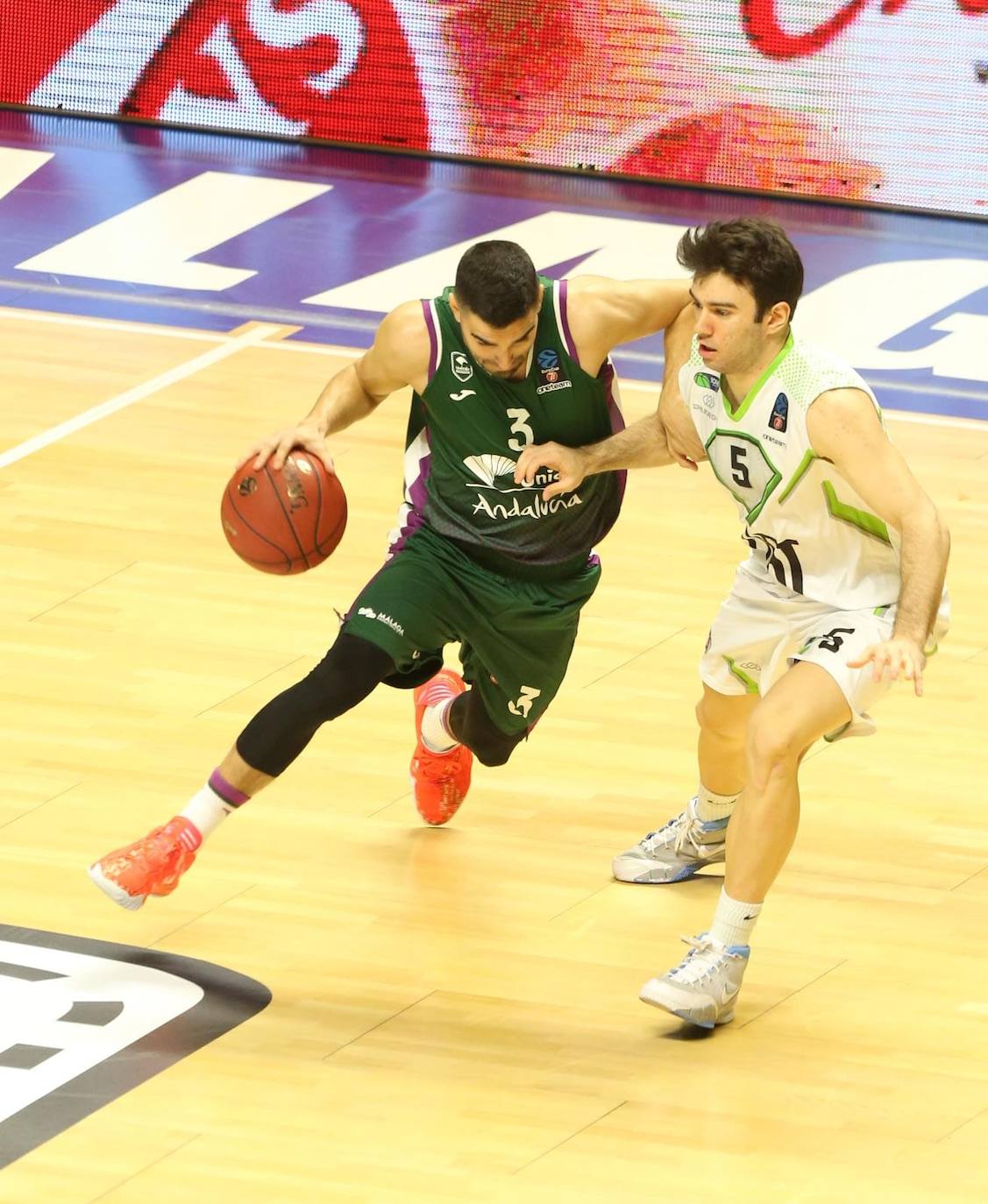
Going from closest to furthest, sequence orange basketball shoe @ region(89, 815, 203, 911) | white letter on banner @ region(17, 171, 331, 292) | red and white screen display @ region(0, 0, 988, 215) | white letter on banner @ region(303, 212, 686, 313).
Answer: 1. orange basketball shoe @ region(89, 815, 203, 911)
2. white letter on banner @ region(303, 212, 686, 313)
3. white letter on banner @ region(17, 171, 331, 292)
4. red and white screen display @ region(0, 0, 988, 215)

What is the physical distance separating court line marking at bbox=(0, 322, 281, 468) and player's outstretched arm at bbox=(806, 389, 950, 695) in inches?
174

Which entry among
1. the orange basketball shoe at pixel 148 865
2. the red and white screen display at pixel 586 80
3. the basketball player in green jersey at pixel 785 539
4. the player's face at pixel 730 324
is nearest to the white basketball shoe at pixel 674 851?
the basketball player in green jersey at pixel 785 539

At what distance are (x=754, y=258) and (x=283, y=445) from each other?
46.5 inches

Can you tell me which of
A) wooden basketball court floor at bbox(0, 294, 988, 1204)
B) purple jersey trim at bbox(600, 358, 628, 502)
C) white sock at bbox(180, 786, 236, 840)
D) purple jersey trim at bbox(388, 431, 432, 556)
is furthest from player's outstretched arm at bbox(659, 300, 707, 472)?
white sock at bbox(180, 786, 236, 840)

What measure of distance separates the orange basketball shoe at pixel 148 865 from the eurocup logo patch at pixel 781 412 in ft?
5.01

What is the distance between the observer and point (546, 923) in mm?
5434

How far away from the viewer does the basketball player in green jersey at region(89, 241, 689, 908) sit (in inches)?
201

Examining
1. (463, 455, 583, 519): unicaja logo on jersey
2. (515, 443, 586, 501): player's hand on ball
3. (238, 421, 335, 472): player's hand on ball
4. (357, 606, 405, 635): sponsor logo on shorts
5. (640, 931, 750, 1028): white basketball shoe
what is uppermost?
(238, 421, 335, 472): player's hand on ball

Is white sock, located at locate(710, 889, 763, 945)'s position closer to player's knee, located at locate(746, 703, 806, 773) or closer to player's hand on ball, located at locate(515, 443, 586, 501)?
player's knee, located at locate(746, 703, 806, 773)

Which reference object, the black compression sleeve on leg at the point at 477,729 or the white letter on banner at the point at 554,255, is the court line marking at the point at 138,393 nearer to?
the white letter on banner at the point at 554,255

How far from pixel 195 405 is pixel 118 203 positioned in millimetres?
3499

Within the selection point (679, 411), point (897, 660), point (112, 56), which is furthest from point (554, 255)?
point (897, 660)

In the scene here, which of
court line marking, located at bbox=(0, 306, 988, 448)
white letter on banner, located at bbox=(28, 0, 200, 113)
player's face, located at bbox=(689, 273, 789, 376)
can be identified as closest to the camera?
player's face, located at bbox=(689, 273, 789, 376)

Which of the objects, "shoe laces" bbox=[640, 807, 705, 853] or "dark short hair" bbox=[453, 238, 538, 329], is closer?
"dark short hair" bbox=[453, 238, 538, 329]
